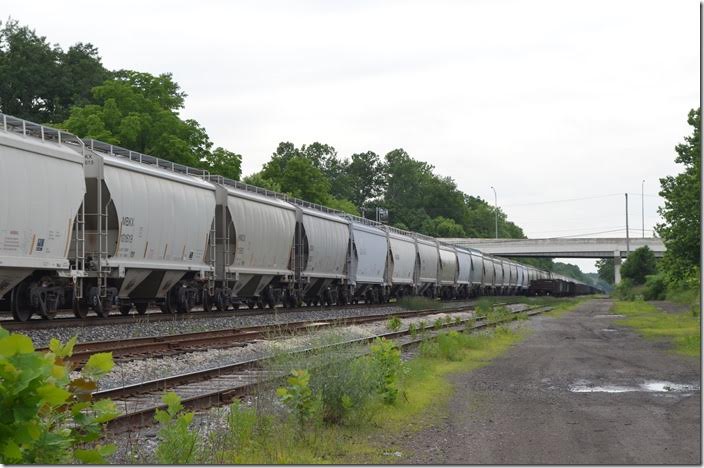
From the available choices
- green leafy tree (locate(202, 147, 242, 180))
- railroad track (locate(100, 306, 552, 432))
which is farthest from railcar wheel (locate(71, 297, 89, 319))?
green leafy tree (locate(202, 147, 242, 180))

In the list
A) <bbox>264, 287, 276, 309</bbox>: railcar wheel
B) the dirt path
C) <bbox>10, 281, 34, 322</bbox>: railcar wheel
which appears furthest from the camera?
<bbox>264, 287, 276, 309</bbox>: railcar wheel

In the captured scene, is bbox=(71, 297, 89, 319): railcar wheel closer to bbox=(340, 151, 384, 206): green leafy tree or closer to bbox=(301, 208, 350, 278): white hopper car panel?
bbox=(301, 208, 350, 278): white hopper car panel

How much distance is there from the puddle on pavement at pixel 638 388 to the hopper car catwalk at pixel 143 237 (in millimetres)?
10048

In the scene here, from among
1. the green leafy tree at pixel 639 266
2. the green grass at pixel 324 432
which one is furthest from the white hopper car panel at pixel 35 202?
the green leafy tree at pixel 639 266

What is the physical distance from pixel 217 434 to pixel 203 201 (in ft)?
57.0

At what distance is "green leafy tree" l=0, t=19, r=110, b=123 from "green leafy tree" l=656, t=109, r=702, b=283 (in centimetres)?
5188

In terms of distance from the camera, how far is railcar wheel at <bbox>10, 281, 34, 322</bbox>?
1888cm

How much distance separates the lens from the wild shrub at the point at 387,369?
455 inches

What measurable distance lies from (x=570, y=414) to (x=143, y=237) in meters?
13.4

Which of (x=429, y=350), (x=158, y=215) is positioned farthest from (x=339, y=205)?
(x=429, y=350)

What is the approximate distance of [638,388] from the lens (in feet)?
45.3

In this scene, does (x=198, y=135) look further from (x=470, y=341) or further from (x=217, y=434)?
(x=217, y=434)

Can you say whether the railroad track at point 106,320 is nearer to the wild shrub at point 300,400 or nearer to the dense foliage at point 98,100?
the wild shrub at point 300,400

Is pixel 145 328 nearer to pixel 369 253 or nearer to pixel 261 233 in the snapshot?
pixel 261 233
